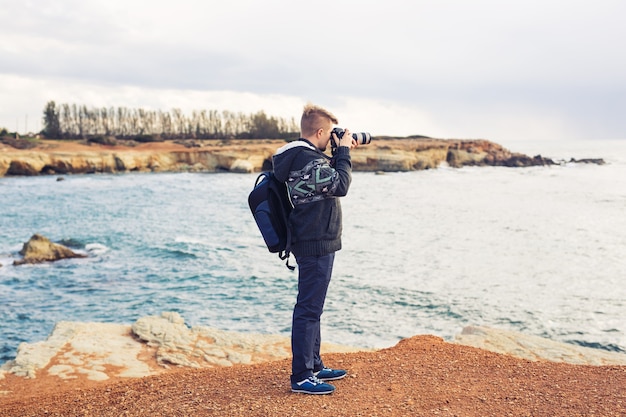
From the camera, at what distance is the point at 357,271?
15.3 m

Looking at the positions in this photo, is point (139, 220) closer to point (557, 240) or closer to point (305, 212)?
point (557, 240)

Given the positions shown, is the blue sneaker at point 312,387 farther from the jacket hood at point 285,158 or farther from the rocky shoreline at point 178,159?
the rocky shoreline at point 178,159

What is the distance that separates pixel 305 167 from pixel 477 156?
6914cm

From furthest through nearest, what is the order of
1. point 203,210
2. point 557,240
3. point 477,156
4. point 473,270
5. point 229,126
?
point 229,126, point 477,156, point 203,210, point 557,240, point 473,270

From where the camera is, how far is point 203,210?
28594mm

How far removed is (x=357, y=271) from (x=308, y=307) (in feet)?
36.5

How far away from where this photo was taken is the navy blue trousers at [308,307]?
4219 millimetres

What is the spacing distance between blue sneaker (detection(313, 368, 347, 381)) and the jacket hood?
169 cm

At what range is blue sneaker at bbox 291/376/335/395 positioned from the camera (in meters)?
4.36

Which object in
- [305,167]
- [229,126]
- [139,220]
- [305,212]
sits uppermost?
[229,126]

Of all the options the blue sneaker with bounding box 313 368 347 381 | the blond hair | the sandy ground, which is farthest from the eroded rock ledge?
the blond hair

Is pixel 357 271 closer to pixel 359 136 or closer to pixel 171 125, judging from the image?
pixel 359 136

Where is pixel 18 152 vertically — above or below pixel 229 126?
below

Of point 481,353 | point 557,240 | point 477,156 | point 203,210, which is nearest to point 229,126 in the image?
point 477,156
